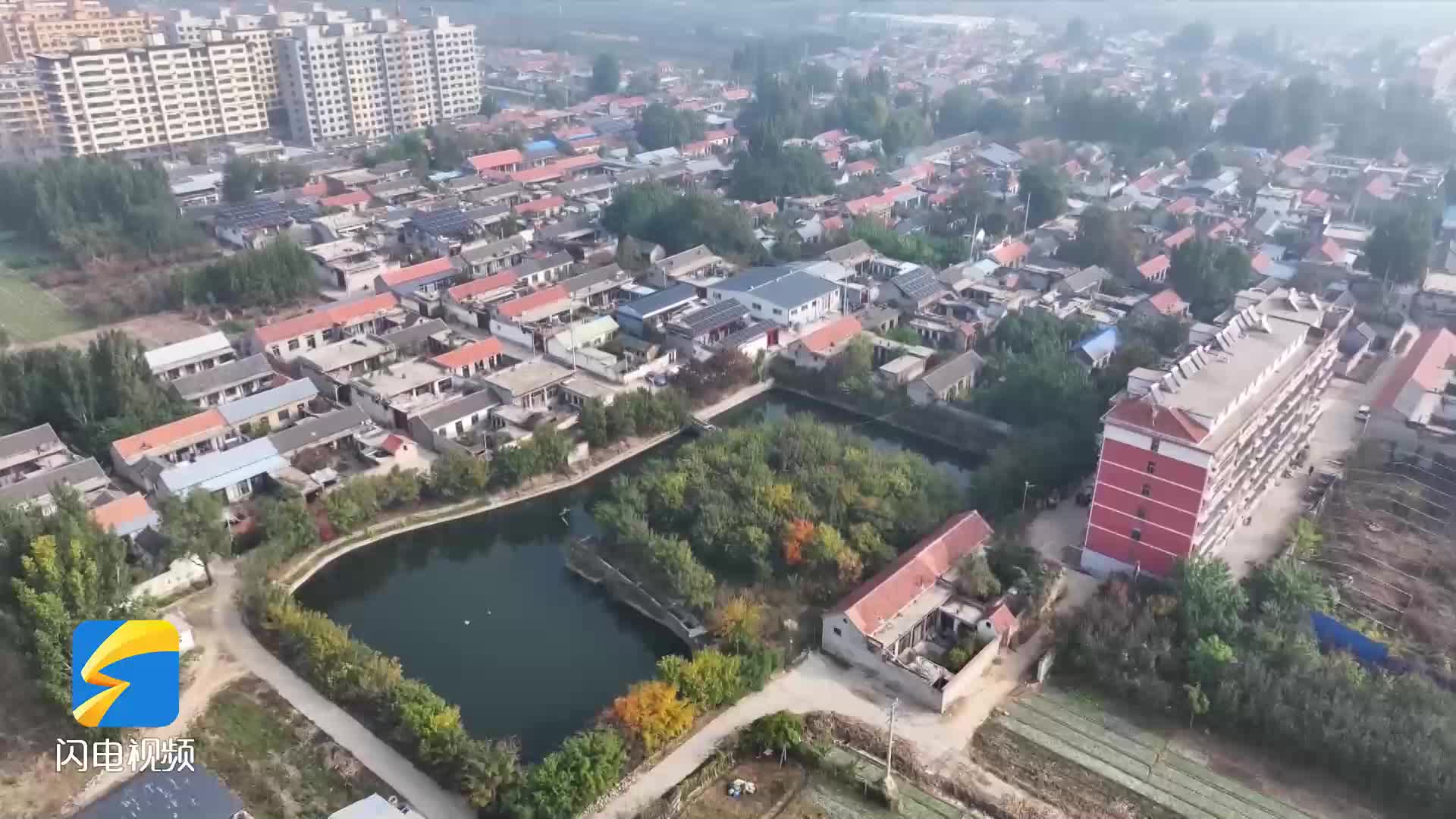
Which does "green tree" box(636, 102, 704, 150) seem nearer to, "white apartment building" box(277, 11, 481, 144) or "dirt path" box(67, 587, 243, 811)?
"white apartment building" box(277, 11, 481, 144)

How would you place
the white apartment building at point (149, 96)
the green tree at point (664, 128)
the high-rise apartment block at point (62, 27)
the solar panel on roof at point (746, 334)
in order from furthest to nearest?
the high-rise apartment block at point (62, 27)
the green tree at point (664, 128)
the white apartment building at point (149, 96)
the solar panel on roof at point (746, 334)

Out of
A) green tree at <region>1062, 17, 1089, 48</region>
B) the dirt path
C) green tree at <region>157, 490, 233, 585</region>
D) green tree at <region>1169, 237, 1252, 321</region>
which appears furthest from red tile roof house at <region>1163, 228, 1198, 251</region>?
green tree at <region>1062, 17, 1089, 48</region>

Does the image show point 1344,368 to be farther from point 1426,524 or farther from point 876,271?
point 876,271

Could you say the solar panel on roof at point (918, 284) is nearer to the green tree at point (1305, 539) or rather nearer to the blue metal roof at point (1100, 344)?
the blue metal roof at point (1100, 344)

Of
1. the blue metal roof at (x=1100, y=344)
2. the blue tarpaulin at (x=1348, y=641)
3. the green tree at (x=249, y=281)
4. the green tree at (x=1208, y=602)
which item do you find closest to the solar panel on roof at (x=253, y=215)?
the green tree at (x=249, y=281)

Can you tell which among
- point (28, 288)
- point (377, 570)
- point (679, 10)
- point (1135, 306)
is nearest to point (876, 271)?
point (1135, 306)

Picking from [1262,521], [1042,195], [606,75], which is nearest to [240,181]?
[606,75]

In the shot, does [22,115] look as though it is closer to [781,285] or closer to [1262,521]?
[781,285]
